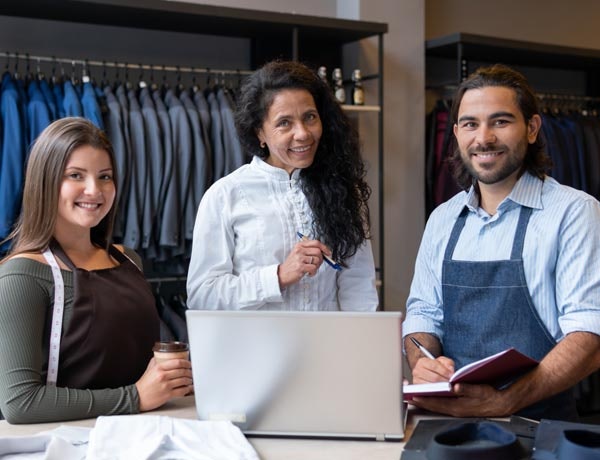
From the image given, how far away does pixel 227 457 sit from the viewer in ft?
4.82

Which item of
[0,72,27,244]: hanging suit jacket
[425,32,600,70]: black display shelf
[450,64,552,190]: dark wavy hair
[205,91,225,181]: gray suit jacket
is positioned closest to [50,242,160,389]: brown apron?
[450,64,552,190]: dark wavy hair

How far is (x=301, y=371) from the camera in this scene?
1.54 meters

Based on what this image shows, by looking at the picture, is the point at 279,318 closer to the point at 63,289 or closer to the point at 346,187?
the point at 63,289

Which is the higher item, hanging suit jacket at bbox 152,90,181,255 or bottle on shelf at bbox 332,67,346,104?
bottle on shelf at bbox 332,67,346,104

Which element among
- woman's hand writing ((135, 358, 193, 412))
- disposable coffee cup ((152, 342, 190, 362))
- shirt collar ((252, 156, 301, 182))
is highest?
shirt collar ((252, 156, 301, 182))

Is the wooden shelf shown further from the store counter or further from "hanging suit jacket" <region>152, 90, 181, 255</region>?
the store counter

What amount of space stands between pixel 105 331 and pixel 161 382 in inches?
7.3

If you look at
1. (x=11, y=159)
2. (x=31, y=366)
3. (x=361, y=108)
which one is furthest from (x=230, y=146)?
(x=31, y=366)

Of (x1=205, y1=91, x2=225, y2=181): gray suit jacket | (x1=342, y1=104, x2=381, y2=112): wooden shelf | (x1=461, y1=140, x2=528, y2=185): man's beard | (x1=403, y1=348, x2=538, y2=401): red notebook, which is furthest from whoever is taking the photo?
(x1=342, y1=104, x2=381, y2=112): wooden shelf

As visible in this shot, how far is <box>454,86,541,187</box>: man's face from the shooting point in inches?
84.9

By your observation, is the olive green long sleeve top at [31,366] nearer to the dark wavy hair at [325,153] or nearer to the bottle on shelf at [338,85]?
the dark wavy hair at [325,153]

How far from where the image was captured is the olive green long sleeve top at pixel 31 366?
171 cm

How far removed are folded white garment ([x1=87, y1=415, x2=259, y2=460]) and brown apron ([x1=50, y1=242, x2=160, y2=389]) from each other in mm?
274

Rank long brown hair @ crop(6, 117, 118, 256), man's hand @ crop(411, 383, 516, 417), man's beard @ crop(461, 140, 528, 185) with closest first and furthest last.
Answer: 1. man's hand @ crop(411, 383, 516, 417)
2. long brown hair @ crop(6, 117, 118, 256)
3. man's beard @ crop(461, 140, 528, 185)
